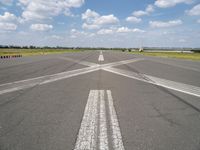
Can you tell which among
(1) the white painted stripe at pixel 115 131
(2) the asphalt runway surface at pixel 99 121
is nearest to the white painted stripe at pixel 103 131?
(2) the asphalt runway surface at pixel 99 121

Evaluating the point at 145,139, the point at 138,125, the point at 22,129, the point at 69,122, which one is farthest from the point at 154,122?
the point at 22,129

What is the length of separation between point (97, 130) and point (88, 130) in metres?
0.17

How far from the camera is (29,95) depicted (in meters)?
6.16

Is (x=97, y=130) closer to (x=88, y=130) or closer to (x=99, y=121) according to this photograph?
(x=88, y=130)

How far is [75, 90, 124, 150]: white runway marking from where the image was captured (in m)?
2.96

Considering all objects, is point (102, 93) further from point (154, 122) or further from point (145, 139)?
point (145, 139)

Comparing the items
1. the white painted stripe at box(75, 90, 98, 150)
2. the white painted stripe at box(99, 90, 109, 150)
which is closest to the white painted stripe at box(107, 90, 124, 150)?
the white painted stripe at box(99, 90, 109, 150)

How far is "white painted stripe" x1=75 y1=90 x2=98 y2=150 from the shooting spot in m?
2.96

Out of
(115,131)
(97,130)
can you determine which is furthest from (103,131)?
(115,131)

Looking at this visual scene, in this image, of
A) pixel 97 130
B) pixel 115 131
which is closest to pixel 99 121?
pixel 97 130

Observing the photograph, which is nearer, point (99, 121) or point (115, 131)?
point (115, 131)

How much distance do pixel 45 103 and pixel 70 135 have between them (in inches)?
87.2

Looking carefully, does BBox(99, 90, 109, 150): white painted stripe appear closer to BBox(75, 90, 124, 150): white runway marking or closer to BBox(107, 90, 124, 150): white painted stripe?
BBox(75, 90, 124, 150): white runway marking

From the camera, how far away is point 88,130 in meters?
3.50
